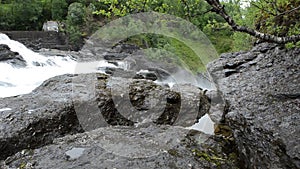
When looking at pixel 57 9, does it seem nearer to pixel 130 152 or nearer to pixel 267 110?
pixel 130 152

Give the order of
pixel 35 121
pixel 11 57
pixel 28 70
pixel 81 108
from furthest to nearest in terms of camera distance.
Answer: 1. pixel 11 57
2. pixel 28 70
3. pixel 81 108
4. pixel 35 121

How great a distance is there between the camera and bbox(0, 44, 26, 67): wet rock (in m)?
15.9

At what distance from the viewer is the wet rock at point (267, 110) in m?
2.96

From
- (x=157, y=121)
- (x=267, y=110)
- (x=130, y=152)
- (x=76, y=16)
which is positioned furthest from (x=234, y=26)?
(x=76, y=16)

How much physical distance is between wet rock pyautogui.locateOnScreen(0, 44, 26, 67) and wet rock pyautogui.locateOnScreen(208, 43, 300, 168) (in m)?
13.6

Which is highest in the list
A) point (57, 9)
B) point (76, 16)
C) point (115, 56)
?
point (57, 9)

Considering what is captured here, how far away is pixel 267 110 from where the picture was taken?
3.50m

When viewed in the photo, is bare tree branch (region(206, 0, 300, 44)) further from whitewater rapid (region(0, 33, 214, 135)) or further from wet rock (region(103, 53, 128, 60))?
wet rock (region(103, 53, 128, 60))

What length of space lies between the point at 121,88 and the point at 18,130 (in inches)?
85.7

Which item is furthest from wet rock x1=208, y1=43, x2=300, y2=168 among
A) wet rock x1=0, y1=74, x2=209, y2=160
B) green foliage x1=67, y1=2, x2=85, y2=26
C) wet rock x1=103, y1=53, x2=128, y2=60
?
green foliage x1=67, y1=2, x2=85, y2=26

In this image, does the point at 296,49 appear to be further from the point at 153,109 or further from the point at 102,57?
the point at 102,57

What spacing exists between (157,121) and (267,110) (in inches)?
104

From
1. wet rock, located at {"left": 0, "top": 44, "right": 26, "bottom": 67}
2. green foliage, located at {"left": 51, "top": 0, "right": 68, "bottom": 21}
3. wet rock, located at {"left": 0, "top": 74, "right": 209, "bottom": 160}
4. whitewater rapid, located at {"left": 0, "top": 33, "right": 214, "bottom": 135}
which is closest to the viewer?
wet rock, located at {"left": 0, "top": 74, "right": 209, "bottom": 160}

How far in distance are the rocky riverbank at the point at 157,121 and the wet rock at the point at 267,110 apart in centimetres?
1
